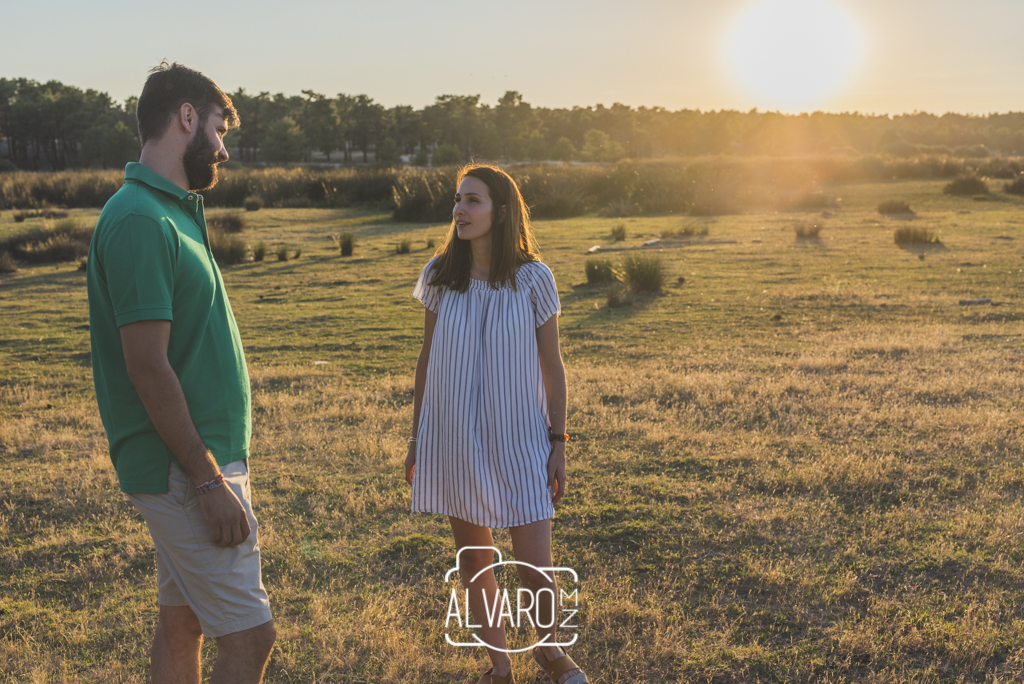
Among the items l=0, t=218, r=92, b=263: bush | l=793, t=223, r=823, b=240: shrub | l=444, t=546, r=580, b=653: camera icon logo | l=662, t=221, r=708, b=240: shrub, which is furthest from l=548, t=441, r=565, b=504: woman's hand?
l=793, t=223, r=823, b=240: shrub

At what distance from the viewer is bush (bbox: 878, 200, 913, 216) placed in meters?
23.4

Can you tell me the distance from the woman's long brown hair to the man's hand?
109cm

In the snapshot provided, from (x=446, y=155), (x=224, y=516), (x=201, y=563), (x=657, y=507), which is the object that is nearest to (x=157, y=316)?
(x=224, y=516)

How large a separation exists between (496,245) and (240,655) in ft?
4.92

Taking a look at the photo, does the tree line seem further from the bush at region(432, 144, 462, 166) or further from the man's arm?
the man's arm

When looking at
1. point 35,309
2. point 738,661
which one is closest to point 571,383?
point 738,661

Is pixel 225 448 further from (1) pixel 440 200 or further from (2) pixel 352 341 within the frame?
(1) pixel 440 200

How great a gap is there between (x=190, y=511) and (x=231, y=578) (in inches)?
8.2

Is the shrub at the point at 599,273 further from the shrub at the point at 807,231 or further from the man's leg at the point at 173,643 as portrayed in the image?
the man's leg at the point at 173,643

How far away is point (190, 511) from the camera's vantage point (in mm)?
1930

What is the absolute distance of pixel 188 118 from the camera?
1.96m

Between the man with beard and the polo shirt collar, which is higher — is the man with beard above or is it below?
below

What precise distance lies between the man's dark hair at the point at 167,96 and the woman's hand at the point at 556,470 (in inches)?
59.7

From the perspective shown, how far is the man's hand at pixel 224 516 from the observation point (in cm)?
190
